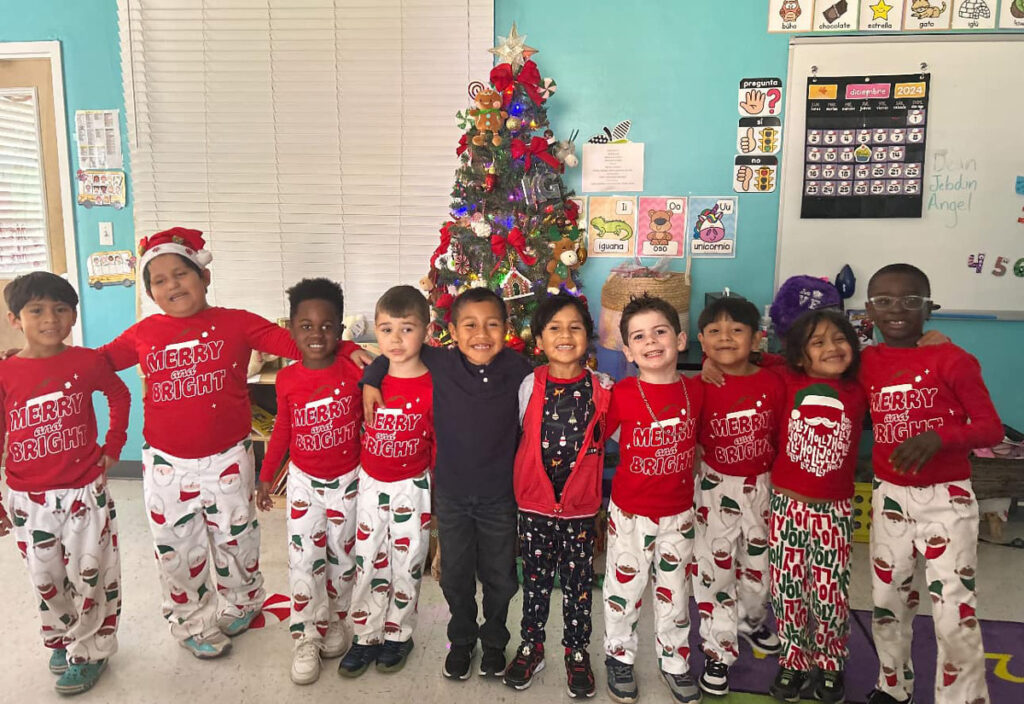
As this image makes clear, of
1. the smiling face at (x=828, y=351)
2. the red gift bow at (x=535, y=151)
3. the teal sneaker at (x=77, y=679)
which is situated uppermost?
the red gift bow at (x=535, y=151)

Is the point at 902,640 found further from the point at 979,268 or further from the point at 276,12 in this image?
the point at 276,12

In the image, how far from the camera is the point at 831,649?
1911 mm

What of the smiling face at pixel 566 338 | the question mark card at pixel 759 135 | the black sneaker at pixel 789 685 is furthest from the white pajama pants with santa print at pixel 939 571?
the question mark card at pixel 759 135

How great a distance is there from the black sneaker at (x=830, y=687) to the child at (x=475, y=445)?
94 centimetres

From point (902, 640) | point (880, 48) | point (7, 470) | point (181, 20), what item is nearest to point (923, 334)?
point (902, 640)

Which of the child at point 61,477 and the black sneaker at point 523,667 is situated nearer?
the child at point 61,477

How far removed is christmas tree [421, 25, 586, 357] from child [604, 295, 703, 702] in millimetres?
1019

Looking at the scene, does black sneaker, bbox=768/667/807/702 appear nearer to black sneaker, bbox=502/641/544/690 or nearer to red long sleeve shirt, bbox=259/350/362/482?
black sneaker, bbox=502/641/544/690

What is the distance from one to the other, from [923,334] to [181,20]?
3662mm

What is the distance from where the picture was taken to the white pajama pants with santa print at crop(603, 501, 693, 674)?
1.87 m

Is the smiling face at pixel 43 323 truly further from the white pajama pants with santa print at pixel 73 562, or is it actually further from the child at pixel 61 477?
A: the white pajama pants with santa print at pixel 73 562

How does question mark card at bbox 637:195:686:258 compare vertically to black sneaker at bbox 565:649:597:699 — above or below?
above

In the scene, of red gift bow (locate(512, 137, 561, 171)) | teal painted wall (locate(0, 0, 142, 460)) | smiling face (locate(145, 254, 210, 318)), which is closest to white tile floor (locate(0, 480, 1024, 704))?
smiling face (locate(145, 254, 210, 318))

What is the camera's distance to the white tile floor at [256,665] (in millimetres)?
2010
